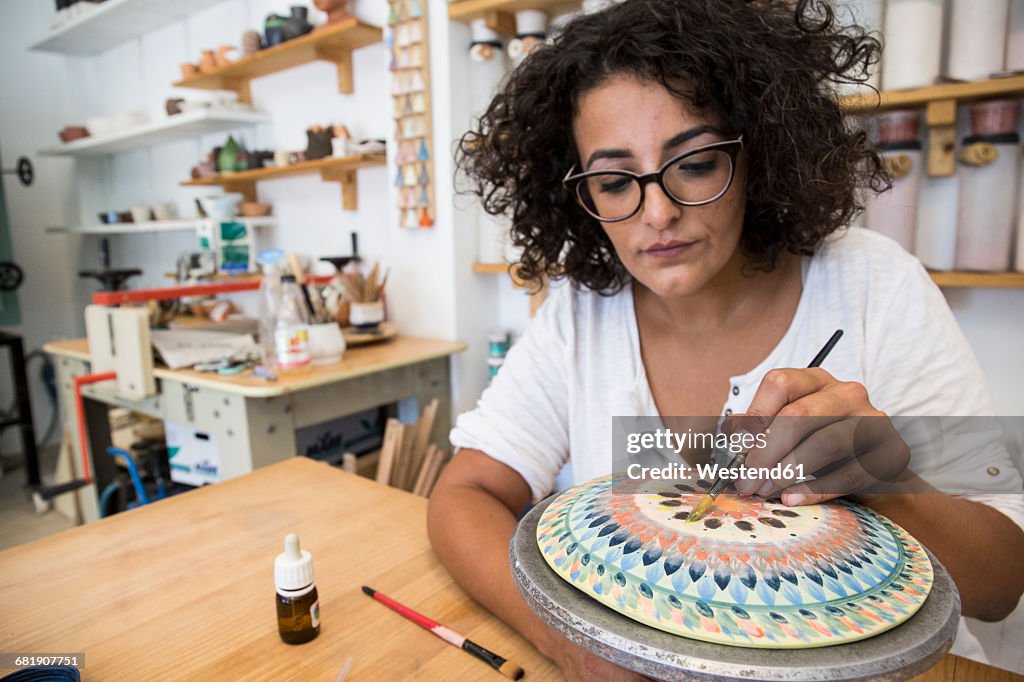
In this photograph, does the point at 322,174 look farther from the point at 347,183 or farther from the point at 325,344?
the point at 325,344

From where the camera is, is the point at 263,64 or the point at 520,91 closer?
the point at 520,91

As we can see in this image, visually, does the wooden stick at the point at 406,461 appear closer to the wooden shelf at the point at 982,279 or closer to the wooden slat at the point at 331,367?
the wooden slat at the point at 331,367

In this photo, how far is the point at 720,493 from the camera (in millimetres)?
529

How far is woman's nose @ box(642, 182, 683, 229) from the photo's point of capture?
812 millimetres

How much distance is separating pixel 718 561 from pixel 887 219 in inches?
55.1

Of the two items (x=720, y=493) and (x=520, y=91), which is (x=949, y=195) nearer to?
(x=520, y=91)

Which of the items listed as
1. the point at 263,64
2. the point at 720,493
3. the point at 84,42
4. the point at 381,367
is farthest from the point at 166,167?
the point at 720,493

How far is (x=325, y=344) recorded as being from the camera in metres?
2.01

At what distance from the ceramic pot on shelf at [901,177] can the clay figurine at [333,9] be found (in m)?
2.00

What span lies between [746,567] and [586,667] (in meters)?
0.19

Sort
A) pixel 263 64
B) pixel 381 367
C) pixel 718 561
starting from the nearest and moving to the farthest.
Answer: pixel 718 561 < pixel 381 367 < pixel 263 64

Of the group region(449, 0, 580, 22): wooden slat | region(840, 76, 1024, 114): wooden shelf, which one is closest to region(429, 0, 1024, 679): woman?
region(840, 76, 1024, 114): wooden shelf

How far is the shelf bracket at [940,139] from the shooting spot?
1.41 meters

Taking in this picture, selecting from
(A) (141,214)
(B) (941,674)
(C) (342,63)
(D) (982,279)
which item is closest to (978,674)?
(B) (941,674)
